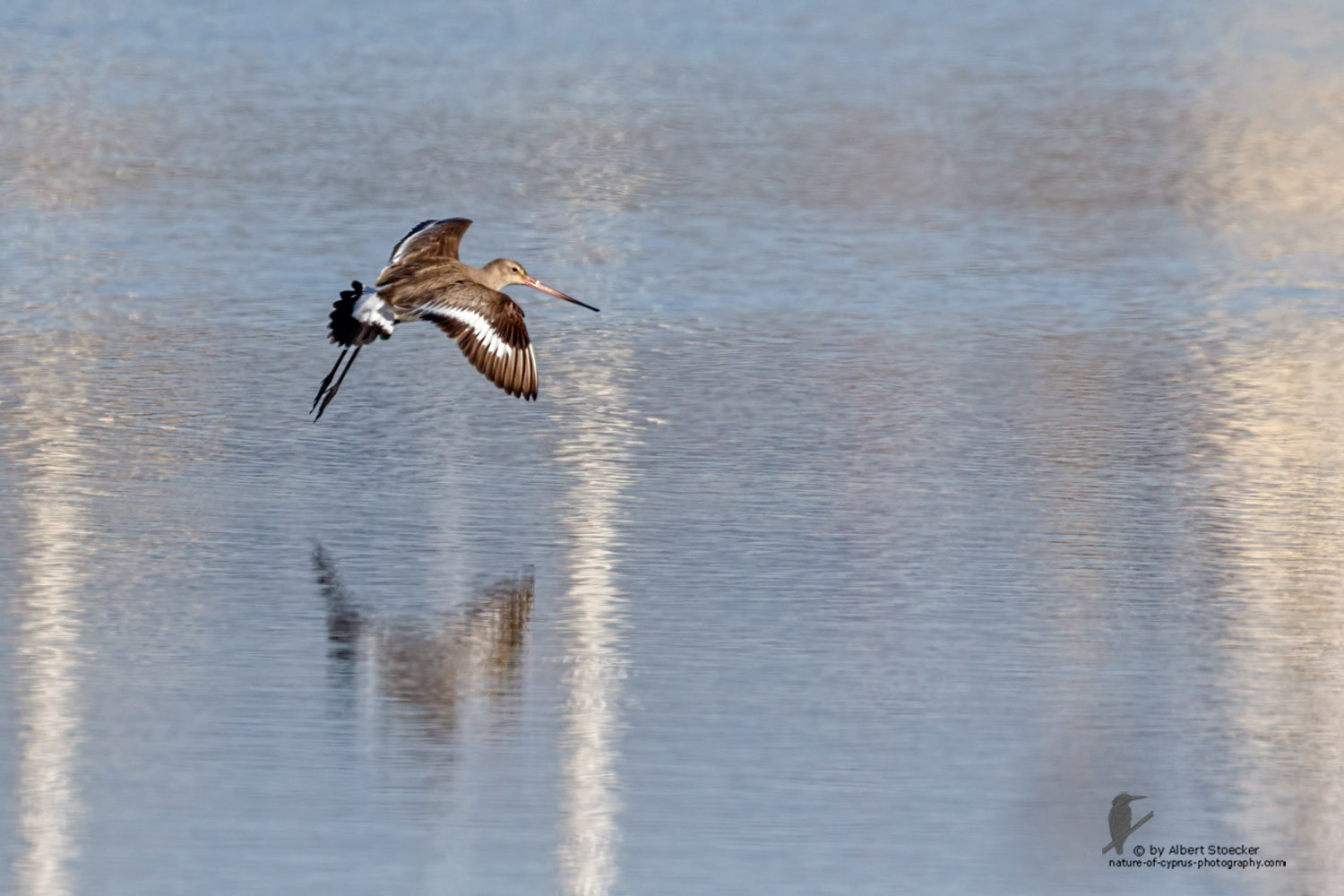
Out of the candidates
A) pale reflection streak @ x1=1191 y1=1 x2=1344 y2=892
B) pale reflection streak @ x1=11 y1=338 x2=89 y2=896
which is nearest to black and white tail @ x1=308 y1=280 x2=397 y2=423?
pale reflection streak @ x1=11 y1=338 x2=89 y2=896

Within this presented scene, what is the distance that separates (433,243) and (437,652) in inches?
139

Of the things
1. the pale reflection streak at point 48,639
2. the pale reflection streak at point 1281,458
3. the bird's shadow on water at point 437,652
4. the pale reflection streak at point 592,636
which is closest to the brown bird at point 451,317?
the pale reflection streak at point 592,636

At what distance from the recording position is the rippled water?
18.7 ft

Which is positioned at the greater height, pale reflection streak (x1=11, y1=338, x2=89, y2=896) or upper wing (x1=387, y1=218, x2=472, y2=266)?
upper wing (x1=387, y1=218, x2=472, y2=266)

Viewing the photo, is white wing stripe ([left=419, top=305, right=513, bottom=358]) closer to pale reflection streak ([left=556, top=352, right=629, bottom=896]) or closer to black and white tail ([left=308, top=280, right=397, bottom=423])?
black and white tail ([left=308, top=280, right=397, bottom=423])

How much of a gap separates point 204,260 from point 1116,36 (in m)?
14.6

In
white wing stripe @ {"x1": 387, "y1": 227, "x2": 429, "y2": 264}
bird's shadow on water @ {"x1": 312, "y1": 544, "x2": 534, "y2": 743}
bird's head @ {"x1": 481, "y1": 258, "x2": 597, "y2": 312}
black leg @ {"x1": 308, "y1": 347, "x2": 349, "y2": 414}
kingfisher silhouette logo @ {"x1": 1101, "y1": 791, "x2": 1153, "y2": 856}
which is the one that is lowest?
kingfisher silhouette logo @ {"x1": 1101, "y1": 791, "x2": 1153, "y2": 856}

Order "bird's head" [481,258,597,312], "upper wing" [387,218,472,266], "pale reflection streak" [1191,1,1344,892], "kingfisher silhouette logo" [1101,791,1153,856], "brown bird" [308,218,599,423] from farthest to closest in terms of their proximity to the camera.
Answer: "bird's head" [481,258,597,312], "upper wing" [387,218,472,266], "brown bird" [308,218,599,423], "pale reflection streak" [1191,1,1344,892], "kingfisher silhouette logo" [1101,791,1153,856]

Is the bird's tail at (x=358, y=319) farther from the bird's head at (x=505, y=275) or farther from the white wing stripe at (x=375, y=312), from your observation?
the bird's head at (x=505, y=275)

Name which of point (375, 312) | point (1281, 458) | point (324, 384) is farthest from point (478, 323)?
point (1281, 458)

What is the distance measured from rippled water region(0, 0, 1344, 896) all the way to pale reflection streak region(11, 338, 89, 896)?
2 cm

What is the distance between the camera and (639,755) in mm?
6090

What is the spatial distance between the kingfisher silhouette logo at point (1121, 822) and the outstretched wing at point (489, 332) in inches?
146

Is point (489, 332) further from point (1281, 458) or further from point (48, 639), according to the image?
point (1281, 458)
